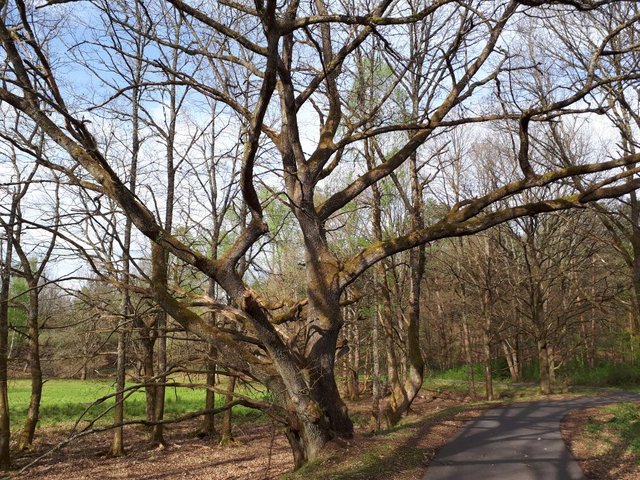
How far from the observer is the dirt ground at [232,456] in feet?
23.4

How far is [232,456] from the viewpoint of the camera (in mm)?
13406

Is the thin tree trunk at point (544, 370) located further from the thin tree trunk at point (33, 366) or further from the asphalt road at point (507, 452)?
the thin tree trunk at point (33, 366)

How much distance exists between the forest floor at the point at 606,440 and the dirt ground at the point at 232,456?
7.43 feet

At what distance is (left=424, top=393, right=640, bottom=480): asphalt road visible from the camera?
23.1 ft

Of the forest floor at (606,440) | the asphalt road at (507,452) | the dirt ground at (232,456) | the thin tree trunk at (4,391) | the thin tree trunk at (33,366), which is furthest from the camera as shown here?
the thin tree trunk at (33,366)

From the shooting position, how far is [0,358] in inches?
463

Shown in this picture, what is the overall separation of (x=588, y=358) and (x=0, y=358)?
3126 cm

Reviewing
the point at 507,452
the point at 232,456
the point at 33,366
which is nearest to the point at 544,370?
the point at 232,456

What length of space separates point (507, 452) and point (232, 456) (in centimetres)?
772

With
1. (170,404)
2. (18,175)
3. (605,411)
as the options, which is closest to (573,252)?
(605,411)

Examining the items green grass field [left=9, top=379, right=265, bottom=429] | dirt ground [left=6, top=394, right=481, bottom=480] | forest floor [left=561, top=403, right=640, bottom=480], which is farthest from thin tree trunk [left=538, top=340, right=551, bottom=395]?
green grass field [left=9, top=379, right=265, bottom=429]

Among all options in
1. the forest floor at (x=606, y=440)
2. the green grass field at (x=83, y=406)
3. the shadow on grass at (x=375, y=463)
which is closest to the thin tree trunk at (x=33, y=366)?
the green grass field at (x=83, y=406)

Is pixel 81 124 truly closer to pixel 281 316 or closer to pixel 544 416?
pixel 281 316

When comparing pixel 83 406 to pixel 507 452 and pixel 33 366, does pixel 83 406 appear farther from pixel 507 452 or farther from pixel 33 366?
pixel 507 452
